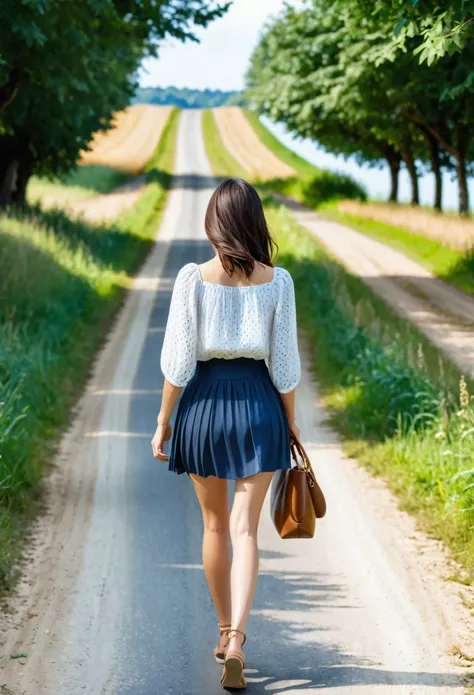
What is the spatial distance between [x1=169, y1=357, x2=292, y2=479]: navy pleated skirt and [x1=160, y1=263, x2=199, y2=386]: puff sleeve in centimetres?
10

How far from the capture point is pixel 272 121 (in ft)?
135

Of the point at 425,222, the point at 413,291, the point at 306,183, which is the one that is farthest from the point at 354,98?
the point at 306,183

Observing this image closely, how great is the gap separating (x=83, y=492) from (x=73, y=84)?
9.04m

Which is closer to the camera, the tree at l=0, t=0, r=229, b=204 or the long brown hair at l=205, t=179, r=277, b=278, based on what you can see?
the long brown hair at l=205, t=179, r=277, b=278

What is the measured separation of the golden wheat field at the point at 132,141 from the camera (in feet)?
214

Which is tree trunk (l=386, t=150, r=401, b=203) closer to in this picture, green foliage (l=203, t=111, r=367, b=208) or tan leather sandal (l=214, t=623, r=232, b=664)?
green foliage (l=203, t=111, r=367, b=208)

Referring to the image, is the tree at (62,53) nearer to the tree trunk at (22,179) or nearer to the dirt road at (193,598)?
the tree trunk at (22,179)

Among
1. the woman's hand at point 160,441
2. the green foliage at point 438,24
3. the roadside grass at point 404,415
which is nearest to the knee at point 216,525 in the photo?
the woman's hand at point 160,441

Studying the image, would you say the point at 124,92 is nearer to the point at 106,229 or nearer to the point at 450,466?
the point at 106,229

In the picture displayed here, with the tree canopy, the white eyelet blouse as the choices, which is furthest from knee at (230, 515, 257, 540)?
the tree canopy

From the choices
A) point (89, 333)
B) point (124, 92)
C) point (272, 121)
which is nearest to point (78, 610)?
point (89, 333)

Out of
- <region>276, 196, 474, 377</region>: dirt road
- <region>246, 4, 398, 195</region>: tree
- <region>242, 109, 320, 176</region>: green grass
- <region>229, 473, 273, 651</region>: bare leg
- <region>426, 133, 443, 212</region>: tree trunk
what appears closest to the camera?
<region>229, 473, 273, 651</region>: bare leg

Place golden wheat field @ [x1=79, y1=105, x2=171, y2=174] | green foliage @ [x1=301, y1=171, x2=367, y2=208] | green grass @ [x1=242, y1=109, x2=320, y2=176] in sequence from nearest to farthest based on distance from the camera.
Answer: green foliage @ [x1=301, y1=171, x2=367, y2=208], green grass @ [x1=242, y1=109, x2=320, y2=176], golden wheat field @ [x1=79, y1=105, x2=171, y2=174]

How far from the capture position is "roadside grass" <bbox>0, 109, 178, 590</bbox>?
7.64 m
